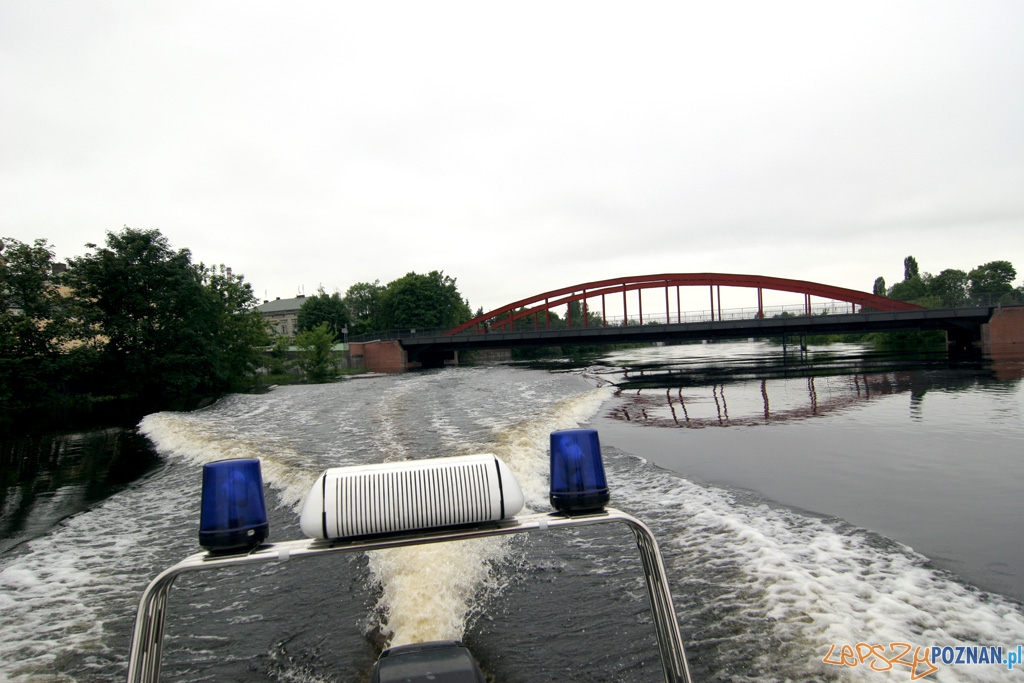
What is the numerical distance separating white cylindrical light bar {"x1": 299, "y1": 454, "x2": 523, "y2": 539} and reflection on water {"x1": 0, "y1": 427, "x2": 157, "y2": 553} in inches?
257

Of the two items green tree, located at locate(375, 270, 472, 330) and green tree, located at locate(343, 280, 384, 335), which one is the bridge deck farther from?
green tree, located at locate(343, 280, 384, 335)

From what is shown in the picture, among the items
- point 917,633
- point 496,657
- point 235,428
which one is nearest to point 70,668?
point 496,657

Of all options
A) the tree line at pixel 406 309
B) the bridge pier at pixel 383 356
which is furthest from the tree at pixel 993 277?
the bridge pier at pixel 383 356

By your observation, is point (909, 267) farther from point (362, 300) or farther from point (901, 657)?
point (901, 657)

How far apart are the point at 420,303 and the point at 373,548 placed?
7459cm

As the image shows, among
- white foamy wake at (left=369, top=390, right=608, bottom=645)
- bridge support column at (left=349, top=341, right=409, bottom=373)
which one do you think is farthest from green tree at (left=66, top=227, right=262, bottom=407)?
white foamy wake at (left=369, top=390, right=608, bottom=645)

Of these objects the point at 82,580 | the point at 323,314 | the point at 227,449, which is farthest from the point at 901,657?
the point at 323,314

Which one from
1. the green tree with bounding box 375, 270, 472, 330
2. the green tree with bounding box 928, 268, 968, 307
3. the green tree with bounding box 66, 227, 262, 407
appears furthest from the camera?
the green tree with bounding box 928, 268, 968, 307

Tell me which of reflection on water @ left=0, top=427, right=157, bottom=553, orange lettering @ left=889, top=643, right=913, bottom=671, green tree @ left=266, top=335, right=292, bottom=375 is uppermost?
green tree @ left=266, top=335, right=292, bottom=375

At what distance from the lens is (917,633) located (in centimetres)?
371

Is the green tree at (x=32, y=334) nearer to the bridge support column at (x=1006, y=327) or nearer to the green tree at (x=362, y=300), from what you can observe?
the bridge support column at (x=1006, y=327)

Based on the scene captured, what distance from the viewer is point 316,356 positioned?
1741 inches

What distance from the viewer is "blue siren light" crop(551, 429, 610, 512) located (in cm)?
232

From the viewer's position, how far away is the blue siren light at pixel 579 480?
2.32 meters
